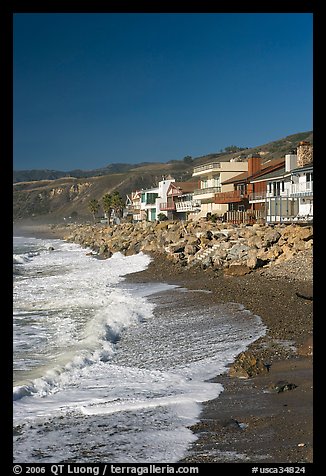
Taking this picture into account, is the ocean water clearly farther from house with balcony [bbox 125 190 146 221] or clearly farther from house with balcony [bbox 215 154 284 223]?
house with balcony [bbox 125 190 146 221]

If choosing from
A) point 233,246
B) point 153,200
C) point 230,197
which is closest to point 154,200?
point 153,200

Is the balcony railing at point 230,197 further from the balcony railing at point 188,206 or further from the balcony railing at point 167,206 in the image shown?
the balcony railing at point 167,206

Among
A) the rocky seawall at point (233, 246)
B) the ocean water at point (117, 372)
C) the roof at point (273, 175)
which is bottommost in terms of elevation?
the ocean water at point (117, 372)

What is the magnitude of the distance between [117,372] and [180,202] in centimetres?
5111

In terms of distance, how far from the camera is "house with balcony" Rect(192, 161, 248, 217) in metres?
48.1

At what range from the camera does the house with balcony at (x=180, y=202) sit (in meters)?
57.3

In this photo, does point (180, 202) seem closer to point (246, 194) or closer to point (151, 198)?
point (151, 198)

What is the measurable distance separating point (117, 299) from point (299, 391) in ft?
40.0

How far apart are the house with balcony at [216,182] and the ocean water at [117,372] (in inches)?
1150

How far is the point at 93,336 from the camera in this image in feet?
43.0

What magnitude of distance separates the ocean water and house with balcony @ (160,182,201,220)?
37.8 meters

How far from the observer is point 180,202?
6072 centimetres

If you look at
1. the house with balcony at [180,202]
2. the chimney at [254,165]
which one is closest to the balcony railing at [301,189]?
the chimney at [254,165]
